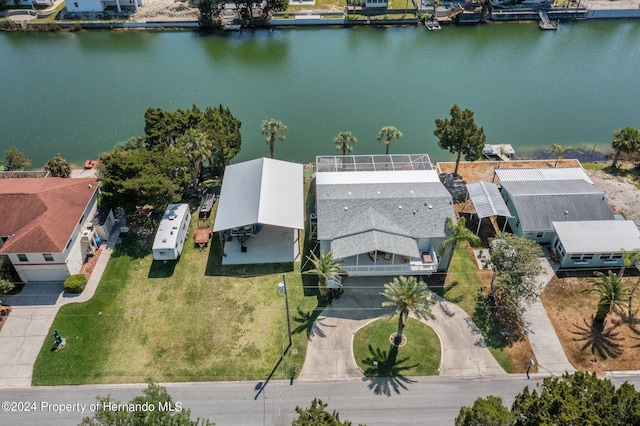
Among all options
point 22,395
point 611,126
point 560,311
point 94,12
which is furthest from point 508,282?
point 94,12

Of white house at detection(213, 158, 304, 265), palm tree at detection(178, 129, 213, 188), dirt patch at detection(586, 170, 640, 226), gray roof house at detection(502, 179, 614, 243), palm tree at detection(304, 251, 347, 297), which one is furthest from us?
palm tree at detection(178, 129, 213, 188)

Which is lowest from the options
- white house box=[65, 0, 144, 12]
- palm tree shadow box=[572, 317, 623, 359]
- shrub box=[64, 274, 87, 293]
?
shrub box=[64, 274, 87, 293]

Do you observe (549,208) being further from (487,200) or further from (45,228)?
(45,228)

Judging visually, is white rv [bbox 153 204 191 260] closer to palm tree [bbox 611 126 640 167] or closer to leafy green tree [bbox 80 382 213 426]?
leafy green tree [bbox 80 382 213 426]

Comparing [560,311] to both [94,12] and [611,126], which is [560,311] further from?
[94,12]

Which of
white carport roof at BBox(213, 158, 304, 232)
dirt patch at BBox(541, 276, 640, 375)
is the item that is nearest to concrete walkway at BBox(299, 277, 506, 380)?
dirt patch at BBox(541, 276, 640, 375)

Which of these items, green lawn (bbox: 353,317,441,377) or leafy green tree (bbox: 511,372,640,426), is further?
green lawn (bbox: 353,317,441,377)

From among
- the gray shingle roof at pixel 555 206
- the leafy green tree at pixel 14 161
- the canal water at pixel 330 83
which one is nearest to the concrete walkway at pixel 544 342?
the gray shingle roof at pixel 555 206
